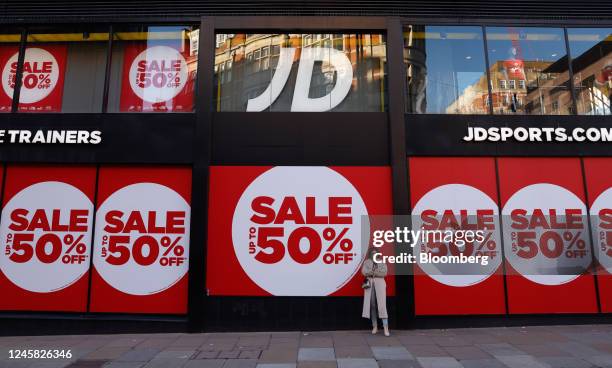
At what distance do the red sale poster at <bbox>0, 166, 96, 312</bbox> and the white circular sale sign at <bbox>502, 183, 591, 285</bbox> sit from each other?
9827 millimetres

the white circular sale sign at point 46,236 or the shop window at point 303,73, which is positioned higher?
the shop window at point 303,73

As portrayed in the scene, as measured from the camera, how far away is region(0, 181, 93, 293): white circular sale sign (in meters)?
9.05

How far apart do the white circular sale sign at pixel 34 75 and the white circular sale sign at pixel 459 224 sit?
31.8 feet

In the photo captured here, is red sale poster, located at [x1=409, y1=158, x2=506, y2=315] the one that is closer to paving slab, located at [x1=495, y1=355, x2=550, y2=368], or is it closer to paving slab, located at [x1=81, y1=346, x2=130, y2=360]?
paving slab, located at [x1=495, y1=355, x2=550, y2=368]

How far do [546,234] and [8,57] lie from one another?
1403 cm

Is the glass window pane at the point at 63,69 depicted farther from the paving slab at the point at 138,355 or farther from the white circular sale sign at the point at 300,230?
the paving slab at the point at 138,355

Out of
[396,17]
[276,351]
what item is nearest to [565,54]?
[396,17]

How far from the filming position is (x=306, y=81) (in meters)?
10.1

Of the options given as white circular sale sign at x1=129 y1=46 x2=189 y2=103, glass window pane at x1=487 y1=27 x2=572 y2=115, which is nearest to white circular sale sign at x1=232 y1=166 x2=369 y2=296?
white circular sale sign at x1=129 y1=46 x2=189 y2=103

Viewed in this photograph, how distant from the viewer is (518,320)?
29.1 feet

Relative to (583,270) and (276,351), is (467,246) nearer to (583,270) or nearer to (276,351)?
(583,270)

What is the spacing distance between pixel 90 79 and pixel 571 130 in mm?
12001

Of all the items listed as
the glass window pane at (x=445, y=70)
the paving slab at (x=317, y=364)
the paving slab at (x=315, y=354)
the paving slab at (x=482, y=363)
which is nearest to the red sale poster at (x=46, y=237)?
the paving slab at (x=315, y=354)

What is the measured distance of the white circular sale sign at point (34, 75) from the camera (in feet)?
32.9
